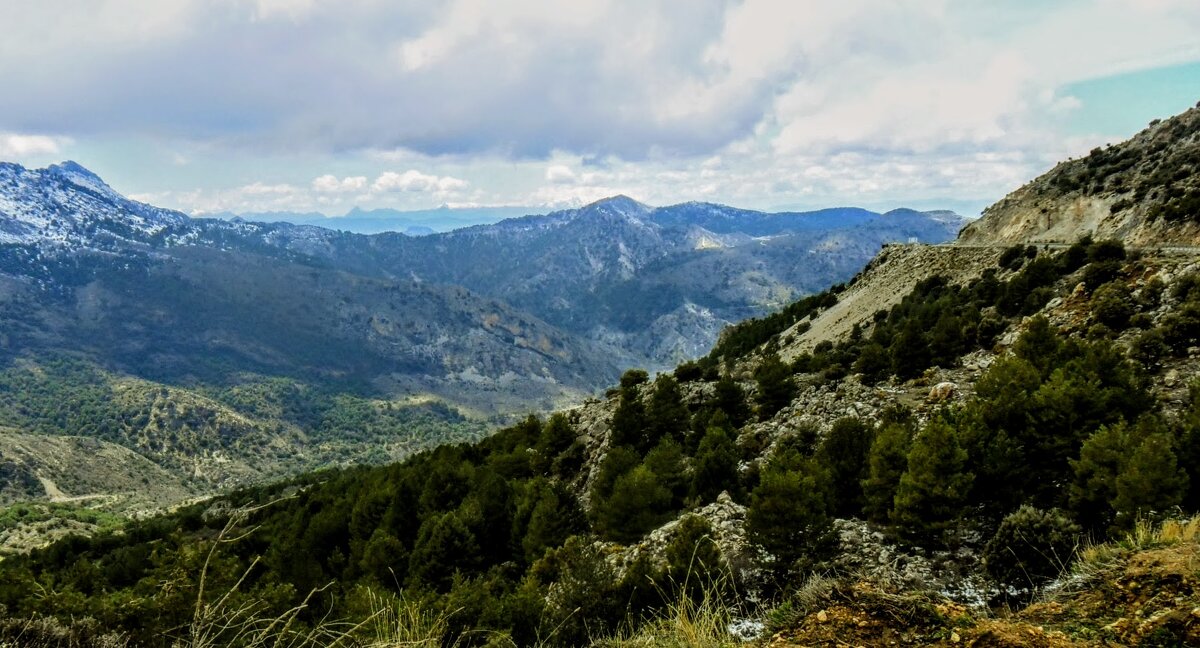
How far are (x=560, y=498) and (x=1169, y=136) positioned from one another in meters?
69.2

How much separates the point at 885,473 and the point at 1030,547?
5.55 m

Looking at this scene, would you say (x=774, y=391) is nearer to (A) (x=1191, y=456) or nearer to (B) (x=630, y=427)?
(B) (x=630, y=427)

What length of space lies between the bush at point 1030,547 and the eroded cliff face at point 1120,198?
110ft

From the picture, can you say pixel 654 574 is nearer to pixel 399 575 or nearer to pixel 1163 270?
pixel 399 575

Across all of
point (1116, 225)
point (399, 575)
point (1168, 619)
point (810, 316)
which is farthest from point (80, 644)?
A: point (810, 316)

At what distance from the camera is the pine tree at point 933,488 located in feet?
51.3


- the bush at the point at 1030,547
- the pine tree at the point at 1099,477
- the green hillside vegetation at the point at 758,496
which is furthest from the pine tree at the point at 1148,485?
the bush at the point at 1030,547

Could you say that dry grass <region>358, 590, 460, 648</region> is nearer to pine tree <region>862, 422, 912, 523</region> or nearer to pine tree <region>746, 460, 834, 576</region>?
pine tree <region>746, 460, 834, 576</region>

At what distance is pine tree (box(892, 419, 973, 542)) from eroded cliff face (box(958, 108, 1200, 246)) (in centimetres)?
3150

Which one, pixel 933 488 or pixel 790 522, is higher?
pixel 933 488

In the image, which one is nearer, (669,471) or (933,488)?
(933,488)

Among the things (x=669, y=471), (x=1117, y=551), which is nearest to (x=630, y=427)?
(x=669, y=471)

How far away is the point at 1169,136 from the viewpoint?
57.7m

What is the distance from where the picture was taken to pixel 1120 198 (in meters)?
48.7
